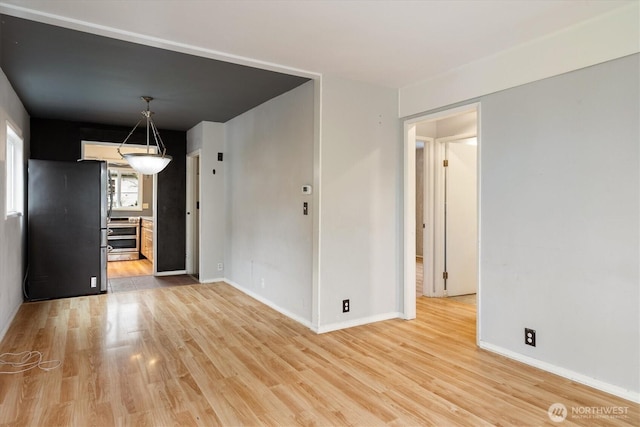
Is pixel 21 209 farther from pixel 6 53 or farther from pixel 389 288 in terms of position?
pixel 389 288

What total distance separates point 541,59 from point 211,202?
182 inches

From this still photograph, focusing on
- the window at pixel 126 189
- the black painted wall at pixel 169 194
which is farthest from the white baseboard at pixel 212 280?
the window at pixel 126 189

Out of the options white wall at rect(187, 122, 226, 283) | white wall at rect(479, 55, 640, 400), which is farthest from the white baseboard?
white wall at rect(479, 55, 640, 400)

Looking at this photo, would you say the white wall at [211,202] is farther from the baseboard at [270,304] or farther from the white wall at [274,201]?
the baseboard at [270,304]

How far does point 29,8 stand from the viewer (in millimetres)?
2330

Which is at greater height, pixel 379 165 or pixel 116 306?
pixel 379 165

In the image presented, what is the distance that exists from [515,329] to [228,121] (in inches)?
184

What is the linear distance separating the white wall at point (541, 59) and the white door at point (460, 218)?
1610mm

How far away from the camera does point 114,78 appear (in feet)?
12.3

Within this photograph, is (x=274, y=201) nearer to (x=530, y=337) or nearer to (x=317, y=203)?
(x=317, y=203)

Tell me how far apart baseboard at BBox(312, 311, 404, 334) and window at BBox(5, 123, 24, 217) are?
349 centimetres

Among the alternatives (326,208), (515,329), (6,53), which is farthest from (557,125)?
(6,53)

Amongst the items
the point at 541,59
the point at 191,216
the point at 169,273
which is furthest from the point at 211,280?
the point at 541,59

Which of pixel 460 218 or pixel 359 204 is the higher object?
pixel 359 204
